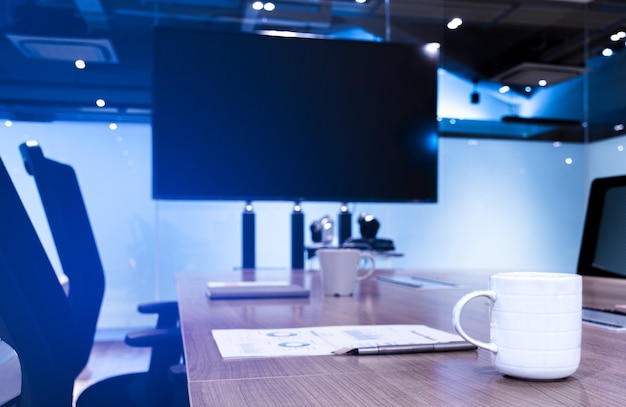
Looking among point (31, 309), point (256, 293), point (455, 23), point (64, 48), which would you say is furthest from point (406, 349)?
point (455, 23)

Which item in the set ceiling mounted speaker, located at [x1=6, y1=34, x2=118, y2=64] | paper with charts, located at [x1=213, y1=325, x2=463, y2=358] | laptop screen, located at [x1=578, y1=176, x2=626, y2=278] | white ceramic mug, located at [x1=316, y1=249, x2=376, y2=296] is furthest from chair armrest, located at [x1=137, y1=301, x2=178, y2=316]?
ceiling mounted speaker, located at [x1=6, y1=34, x2=118, y2=64]

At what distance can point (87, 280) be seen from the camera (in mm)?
1842

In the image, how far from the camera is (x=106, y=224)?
15.0ft

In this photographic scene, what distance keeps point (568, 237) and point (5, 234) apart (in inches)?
204

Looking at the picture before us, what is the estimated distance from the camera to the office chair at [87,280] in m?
1.52

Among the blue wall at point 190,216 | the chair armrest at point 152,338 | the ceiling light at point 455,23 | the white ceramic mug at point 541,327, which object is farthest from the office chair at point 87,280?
the ceiling light at point 455,23

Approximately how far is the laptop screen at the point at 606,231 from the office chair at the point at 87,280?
3.45ft

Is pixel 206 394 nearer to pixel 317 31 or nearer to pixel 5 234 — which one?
pixel 5 234

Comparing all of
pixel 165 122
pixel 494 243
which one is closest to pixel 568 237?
pixel 494 243

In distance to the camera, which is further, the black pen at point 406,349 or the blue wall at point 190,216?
the blue wall at point 190,216

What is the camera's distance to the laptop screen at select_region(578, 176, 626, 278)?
1.49 m

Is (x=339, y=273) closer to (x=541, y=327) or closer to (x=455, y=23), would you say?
(x=541, y=327)

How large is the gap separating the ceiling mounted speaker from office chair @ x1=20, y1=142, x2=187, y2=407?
283 cm

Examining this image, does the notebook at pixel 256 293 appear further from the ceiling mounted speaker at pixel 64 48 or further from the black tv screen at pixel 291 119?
the ceiling mounted speaker at pixel 64 48
